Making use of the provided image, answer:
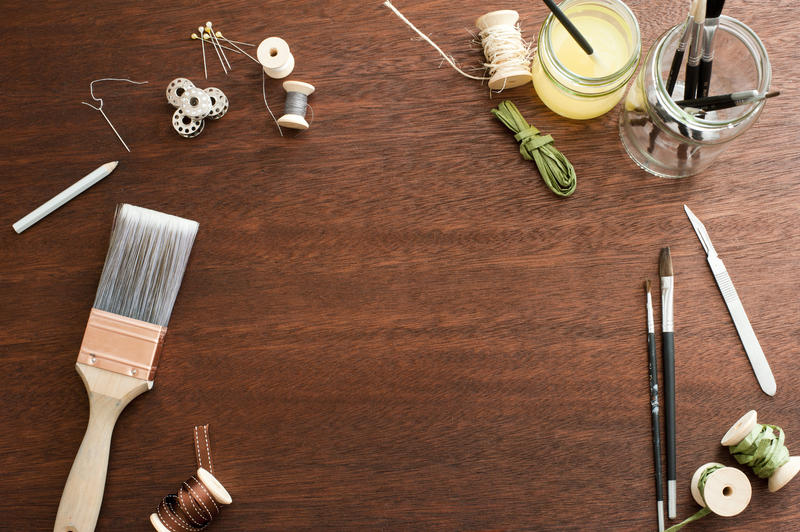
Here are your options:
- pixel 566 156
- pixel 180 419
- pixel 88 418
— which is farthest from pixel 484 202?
pixel 88 418

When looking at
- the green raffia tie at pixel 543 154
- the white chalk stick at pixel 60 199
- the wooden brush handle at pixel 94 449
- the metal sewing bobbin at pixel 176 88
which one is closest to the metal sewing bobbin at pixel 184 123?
the metal sewing bobbin at pixel 176 88

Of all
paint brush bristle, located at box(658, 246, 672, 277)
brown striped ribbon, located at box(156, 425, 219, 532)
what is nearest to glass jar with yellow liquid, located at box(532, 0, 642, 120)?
paint brush bristle, located at box(658, 246, 672, 277)

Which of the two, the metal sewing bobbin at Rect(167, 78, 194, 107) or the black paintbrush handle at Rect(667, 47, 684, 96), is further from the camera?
the metal sewing bobbin at Rect(167, 78, 194, 107)

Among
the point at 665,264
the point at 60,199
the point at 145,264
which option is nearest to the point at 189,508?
the point at 145,264

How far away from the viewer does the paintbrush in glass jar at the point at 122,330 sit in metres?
1.09

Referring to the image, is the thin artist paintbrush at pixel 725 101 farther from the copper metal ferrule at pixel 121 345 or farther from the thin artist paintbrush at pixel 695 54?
the copper metal ferrule at pixel 121 345

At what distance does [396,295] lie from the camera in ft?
3.70

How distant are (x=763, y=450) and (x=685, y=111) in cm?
60

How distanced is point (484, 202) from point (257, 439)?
625 mm

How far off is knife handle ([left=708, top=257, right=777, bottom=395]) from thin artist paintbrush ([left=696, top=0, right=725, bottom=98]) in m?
0.32

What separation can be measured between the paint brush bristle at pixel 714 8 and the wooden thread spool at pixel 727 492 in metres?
0.77

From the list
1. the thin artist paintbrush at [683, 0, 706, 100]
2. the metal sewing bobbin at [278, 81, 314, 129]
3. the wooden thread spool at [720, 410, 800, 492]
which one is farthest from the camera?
the metal sewing bobbin at [278, 81, 314, 129]

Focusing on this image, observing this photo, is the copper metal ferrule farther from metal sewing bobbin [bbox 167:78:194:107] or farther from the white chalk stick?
metal sewing bobbin [bbox 167:78:194:107]

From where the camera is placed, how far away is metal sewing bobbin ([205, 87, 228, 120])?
1171 mm
